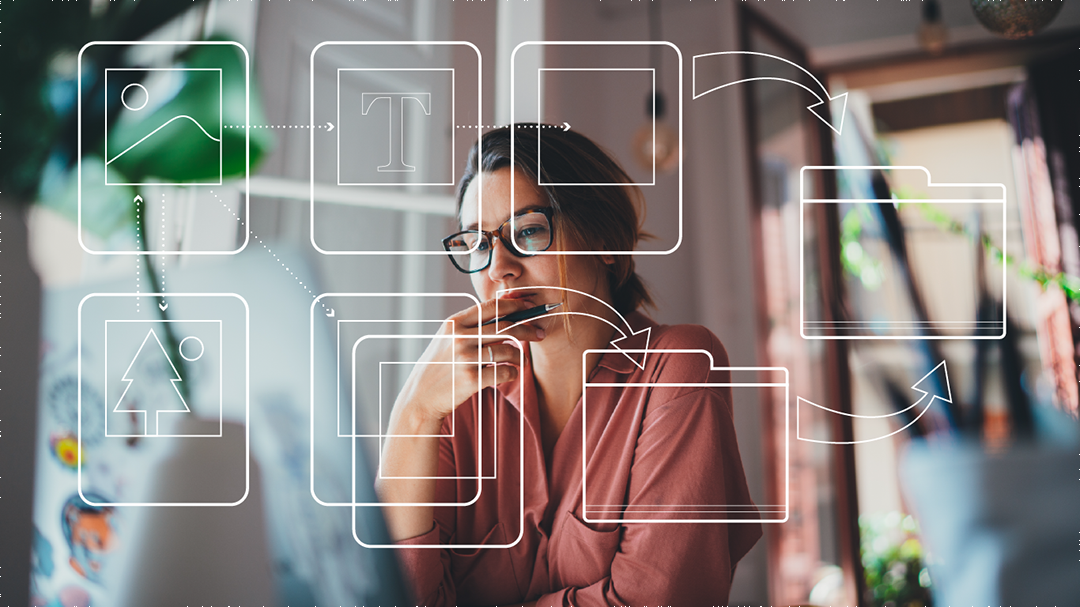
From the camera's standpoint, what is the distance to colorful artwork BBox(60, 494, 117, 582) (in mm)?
1096

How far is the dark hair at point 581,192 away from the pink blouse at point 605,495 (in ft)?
0.27

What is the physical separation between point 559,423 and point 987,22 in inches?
37.9

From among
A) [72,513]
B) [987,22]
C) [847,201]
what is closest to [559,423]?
[847,201]

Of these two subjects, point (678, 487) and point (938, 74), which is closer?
point (678, 487)

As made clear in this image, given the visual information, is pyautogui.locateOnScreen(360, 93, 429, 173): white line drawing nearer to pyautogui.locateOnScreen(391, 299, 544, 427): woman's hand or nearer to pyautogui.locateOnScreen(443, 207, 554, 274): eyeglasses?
pyautogui.locateOnScreen(443, 207, 554, 274): eyeglasses

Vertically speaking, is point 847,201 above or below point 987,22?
below

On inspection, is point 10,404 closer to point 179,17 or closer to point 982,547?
point 179,17

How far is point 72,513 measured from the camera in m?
1.11

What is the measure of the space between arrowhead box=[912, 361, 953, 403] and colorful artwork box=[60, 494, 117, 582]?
136 cm

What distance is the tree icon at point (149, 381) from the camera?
1.08 m

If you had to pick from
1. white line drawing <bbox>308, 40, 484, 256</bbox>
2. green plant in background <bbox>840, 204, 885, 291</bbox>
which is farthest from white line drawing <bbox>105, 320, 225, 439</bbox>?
green plant in background <bbox>840, 204, 885, 291</bbox>

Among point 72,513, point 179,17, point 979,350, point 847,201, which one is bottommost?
point 72,513

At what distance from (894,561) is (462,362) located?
767 millimetres

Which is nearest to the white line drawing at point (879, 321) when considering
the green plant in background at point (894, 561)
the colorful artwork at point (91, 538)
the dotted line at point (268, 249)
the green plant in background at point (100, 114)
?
the green plant in background at point (894, 561)
